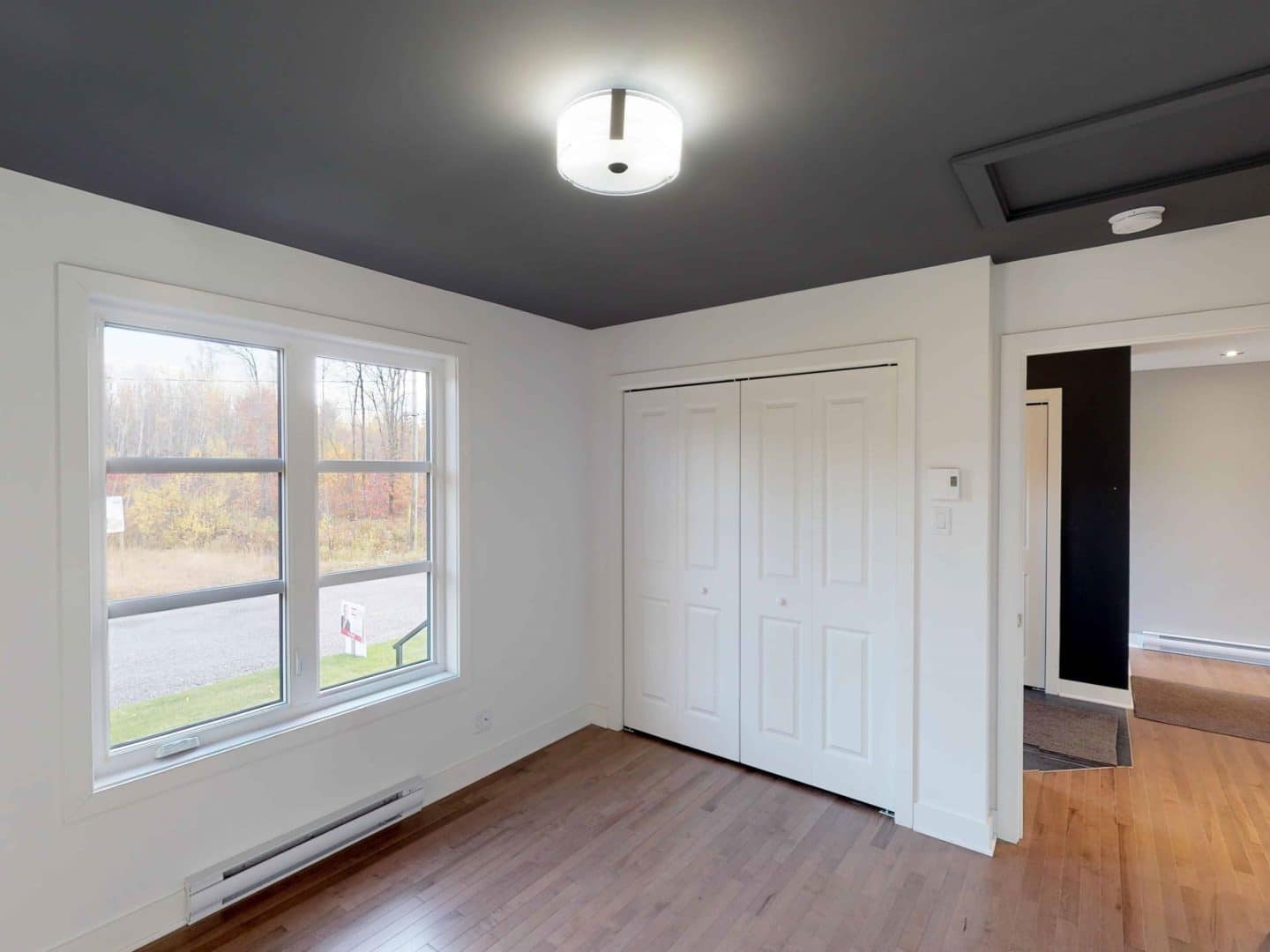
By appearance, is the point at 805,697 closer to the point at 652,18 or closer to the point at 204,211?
the point at 652,18

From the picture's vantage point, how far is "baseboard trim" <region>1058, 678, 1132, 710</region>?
4168 mm

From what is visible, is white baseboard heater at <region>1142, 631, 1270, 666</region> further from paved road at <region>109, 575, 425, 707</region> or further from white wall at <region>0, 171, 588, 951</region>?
paved road at <region>109, 575, 425, 707</region>

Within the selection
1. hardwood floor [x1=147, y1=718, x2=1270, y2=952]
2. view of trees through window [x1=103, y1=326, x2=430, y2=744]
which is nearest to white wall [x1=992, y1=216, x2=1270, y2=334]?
hardwood floor [x1=147, y1=718, x2=1270, y2=952]

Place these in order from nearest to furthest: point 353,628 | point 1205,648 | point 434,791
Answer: point 353,628, point 434,791, point 1205,648

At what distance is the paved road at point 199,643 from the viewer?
2.15 m

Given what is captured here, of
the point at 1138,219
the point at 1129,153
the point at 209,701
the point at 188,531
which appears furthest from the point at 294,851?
the point at 1138,219

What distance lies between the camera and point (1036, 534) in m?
4.44

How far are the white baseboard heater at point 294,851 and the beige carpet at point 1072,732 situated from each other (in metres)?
3.54

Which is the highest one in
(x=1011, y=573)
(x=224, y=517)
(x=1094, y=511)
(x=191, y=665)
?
(x=224, y=517)

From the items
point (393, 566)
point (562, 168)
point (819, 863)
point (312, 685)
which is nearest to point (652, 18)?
point (562, 168)

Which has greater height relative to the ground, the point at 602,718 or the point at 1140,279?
the point at 1140,279

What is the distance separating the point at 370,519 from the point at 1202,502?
6.50 m

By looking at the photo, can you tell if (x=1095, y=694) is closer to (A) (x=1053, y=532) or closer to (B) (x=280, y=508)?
(A) (x=1053, y=532)

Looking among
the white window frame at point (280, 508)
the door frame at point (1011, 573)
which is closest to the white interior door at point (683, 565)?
the white window frame at point (280, 508)
